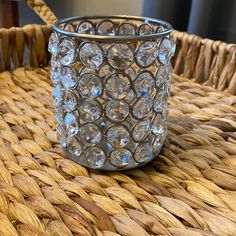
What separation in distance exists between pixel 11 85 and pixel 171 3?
0.36 meters

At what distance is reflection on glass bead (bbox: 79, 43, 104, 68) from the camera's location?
276 mm

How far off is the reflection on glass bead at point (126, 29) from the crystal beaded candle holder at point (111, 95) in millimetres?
88

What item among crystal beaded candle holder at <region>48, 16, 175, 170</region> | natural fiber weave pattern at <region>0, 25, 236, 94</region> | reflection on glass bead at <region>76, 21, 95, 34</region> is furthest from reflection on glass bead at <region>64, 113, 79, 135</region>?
natural fiber weave pattern at <region>0, 25, 236, 94</region>

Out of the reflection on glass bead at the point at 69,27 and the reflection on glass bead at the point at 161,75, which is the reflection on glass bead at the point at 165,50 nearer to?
the reflection on glass bead at the point at 161,75

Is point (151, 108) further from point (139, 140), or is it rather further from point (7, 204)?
point (7, 204)

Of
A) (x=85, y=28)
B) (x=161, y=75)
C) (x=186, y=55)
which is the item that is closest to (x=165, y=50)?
(x=161, y=75)

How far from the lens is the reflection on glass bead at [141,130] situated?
1.01ft

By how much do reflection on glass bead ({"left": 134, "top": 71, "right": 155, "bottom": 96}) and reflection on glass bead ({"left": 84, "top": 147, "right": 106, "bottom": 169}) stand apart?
6cm

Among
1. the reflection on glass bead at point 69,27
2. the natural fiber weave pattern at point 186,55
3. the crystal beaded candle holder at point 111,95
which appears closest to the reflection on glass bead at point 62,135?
the crystal beaded candle holder at point 111,95

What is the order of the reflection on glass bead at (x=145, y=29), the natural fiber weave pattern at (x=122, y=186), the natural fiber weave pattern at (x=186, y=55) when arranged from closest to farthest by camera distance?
the natural fiber weave pattern at (x=122, y=186), the reflection on glass bead at (x=145, y=29), the natural fiber weave pattern at (x=186, y=55)

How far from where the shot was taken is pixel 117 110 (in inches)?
11.6

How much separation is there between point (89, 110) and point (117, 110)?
0.9 inches

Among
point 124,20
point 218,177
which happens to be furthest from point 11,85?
point 218,177

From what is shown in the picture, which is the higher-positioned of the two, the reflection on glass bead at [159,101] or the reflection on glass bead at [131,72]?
the reflection on glass bead at [131,72]
